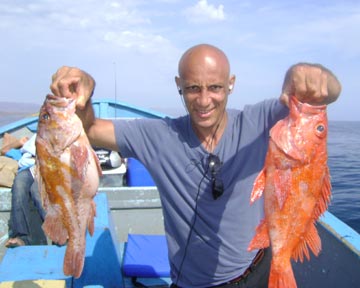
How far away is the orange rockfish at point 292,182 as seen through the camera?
2424mm

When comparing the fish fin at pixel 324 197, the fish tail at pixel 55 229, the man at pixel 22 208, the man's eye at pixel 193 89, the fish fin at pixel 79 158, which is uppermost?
the man's eye at pixel 193 89

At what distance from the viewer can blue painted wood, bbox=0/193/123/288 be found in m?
3.48

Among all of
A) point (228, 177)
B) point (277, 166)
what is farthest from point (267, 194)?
point (228, 177)

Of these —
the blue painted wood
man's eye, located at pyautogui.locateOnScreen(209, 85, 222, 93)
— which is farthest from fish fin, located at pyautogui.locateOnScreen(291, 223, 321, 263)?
the blue painted wood

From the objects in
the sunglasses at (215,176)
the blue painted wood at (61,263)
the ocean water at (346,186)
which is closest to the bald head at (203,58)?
the sunglasses at (215,176)

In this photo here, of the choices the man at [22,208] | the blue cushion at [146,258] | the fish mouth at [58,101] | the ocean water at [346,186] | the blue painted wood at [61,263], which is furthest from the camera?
the ocean water at [346,186]

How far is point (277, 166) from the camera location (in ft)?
8.02

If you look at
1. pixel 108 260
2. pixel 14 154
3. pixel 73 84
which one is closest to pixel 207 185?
pixel 73 84

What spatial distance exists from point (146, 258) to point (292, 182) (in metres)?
2.86

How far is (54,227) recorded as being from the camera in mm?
2783

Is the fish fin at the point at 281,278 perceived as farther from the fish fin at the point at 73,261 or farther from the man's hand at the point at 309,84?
the fish fin at the point at 73,261

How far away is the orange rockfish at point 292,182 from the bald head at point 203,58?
2.28 ft

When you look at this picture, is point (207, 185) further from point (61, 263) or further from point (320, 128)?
point (61, 263)

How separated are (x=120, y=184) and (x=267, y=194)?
4.42 m
